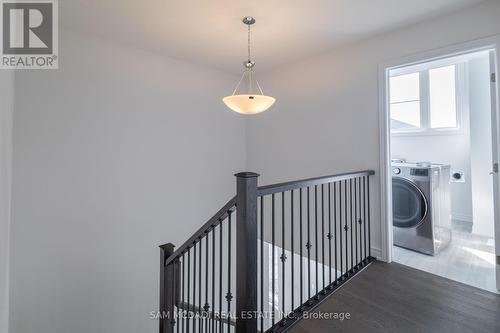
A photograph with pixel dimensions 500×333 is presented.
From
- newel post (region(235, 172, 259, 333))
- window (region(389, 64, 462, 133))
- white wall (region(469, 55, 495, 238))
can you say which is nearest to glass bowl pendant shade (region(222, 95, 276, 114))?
newel post (region(235, 172, 259, 333))

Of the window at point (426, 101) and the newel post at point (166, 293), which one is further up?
the window at point (426, 101)

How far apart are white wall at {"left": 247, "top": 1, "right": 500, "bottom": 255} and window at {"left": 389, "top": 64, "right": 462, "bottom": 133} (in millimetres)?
1115

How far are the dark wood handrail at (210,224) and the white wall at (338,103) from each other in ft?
6.46

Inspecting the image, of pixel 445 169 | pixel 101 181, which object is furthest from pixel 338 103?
pixel 101 181

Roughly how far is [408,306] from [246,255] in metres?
1.46

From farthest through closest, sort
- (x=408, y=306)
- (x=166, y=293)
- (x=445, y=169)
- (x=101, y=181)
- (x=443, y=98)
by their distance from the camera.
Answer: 1. (x=443, y=98)
2. (x=445, y=169)
3. (x=101, y=181)
4. (x=166, y=293)
5. (x=408, y=306)

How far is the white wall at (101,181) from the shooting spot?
99.9 inches

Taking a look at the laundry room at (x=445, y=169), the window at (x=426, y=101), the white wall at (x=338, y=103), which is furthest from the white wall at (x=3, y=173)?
the window at (x=426, y=101)

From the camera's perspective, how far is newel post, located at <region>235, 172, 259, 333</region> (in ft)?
4.50

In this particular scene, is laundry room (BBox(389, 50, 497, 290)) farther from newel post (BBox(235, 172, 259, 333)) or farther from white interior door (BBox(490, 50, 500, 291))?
newel post (BBox(235, 172, 259, 333))

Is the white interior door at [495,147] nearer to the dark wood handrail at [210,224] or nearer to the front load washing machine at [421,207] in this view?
the front load washing machine at [421,207]

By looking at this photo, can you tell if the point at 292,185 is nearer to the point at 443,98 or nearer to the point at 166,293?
the point at 166,293

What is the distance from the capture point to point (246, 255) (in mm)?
1377

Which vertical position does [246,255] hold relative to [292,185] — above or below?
below
